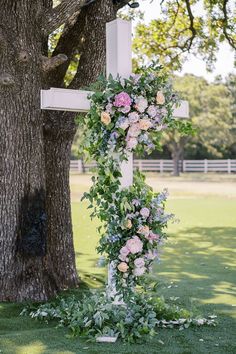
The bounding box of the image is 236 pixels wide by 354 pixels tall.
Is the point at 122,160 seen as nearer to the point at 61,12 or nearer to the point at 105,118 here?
the point at 105,118

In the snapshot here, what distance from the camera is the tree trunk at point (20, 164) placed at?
592cm

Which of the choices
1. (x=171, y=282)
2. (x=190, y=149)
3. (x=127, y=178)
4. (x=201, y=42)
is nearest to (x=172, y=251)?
(x=171, y=282)

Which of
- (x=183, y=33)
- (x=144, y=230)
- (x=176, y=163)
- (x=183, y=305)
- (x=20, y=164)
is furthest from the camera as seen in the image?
(x=176, y=163)

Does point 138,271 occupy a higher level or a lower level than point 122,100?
lower

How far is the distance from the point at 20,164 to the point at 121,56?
1.52 metres

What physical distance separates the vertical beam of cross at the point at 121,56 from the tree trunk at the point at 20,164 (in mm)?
1009

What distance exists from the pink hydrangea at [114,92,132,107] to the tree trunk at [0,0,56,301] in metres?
1.42

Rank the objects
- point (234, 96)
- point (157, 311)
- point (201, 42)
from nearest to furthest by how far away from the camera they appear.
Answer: point (157, 311) < point (201, 42) < point (234, 96)

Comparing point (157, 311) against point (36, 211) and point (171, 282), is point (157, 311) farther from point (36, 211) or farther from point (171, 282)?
point (171, 282)

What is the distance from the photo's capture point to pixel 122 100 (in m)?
4.82

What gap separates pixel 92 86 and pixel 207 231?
327 inches

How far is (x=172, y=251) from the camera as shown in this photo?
10273 millimetres

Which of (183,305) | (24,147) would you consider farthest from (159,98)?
(183,305)

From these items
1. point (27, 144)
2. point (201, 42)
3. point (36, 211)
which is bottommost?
point (36, 211)
